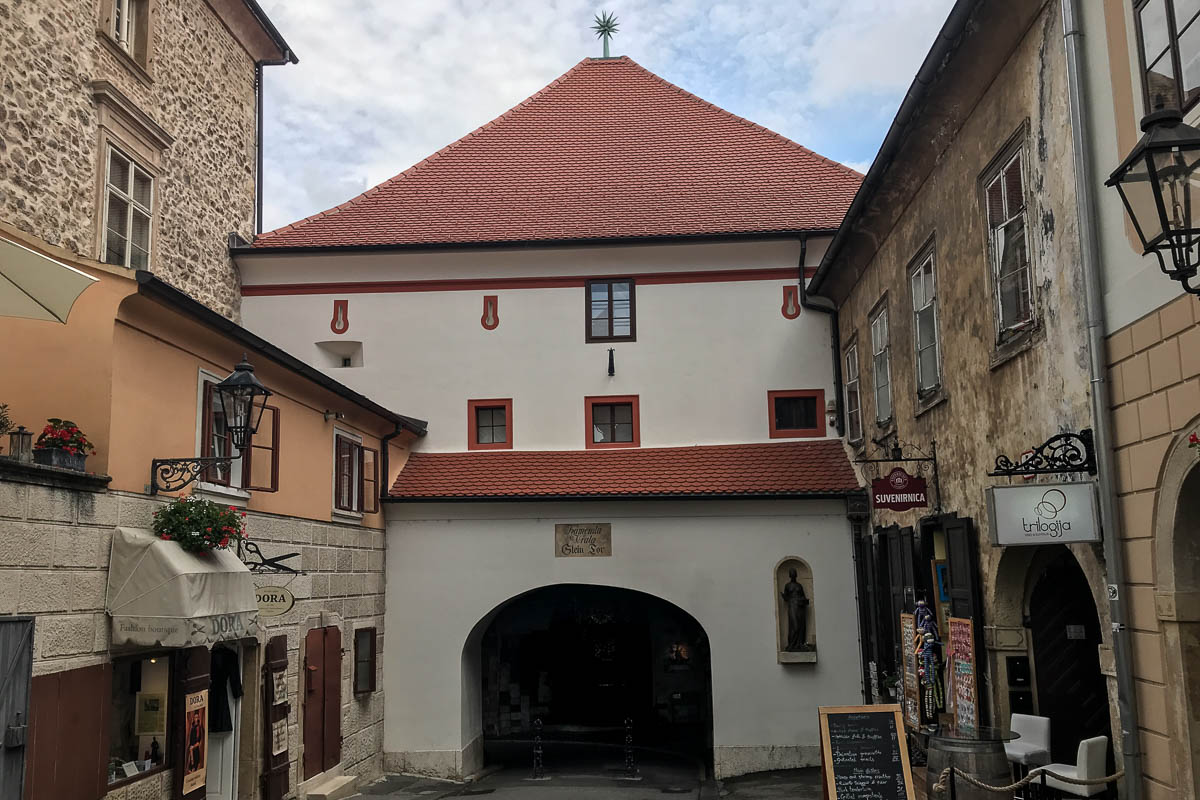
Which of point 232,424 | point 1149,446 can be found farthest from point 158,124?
point 1149,446

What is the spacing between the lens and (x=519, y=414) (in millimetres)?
17438

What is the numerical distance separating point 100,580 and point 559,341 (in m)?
9.99

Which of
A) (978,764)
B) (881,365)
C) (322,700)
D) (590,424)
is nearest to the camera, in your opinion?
(978,764)

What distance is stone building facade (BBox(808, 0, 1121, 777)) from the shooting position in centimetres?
785

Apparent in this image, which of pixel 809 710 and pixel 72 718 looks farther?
pixel 809 710

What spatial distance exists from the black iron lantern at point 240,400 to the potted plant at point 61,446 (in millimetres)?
1257

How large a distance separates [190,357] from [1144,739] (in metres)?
8.07

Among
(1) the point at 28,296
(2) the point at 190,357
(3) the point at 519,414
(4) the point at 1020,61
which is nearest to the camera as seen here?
(1) the point at 28,296

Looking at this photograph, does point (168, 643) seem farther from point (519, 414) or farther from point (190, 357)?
point (519, 414)

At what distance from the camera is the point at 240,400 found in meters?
9.20

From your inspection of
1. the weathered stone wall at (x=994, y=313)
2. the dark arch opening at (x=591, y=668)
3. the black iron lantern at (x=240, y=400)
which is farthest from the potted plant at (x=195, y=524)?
the dark arch opening at (x=591, y=668)

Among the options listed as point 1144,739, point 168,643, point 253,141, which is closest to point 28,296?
point 168,643

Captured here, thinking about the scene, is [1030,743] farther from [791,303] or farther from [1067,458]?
[791,303]

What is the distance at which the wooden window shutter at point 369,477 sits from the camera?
50.2 ft
